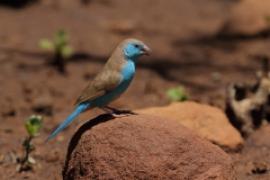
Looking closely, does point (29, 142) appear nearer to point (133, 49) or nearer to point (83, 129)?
point (83, 129)

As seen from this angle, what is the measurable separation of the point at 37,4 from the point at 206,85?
4.01m

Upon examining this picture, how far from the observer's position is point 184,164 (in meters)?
5.20

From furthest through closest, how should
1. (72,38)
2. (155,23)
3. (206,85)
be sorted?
1. (155,23)
2. (72,38)
3. (206,85)

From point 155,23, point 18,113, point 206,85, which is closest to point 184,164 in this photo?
point 18,113

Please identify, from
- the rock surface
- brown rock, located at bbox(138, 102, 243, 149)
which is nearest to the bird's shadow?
brown rock, located at bbox(138, 102, 243, 149)

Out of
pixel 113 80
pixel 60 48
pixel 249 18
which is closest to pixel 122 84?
pixel 113 80

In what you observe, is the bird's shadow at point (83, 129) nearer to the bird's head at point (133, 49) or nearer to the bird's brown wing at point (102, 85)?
the bird's brown wing at point (102, 85)

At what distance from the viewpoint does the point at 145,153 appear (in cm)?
514

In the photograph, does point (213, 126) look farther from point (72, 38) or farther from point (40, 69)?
point (72, 38)

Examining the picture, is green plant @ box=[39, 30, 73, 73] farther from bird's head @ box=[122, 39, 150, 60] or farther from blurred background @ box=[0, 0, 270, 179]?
bird's head @ box=[122, 39, 150, 60]

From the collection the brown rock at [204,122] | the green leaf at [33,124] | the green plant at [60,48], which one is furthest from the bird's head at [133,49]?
the green plant at [60,48]

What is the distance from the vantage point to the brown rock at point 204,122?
6703 millimetres

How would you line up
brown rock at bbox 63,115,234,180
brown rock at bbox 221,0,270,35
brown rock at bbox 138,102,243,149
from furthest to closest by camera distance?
brown rock at bbox 221,0,270,35, brown rock at bbox 138,102,243,149, brown rock at bbox 63,115,234,180

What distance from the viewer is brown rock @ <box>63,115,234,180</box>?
5133mm
